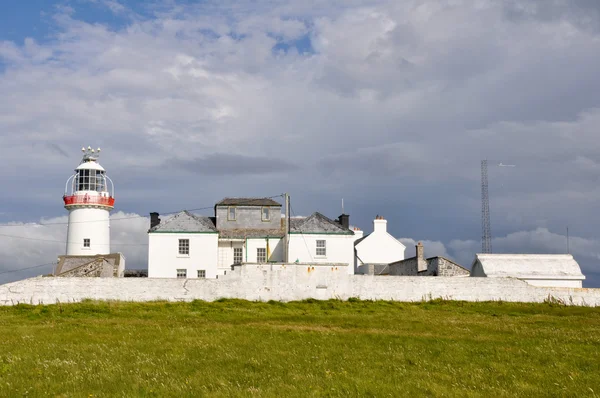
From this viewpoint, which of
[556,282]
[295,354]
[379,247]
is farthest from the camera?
[379,247]

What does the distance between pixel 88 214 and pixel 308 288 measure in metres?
22.2

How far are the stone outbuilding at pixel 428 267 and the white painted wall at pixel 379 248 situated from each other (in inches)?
245

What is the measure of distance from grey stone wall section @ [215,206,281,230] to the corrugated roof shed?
56.8ft

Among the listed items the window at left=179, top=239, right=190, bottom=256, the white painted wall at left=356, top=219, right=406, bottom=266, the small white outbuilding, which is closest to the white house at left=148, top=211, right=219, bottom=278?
the window at left=179, top=239, right=190, bottom=256

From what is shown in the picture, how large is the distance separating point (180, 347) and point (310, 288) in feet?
70.6

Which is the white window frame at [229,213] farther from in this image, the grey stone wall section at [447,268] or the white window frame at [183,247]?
the grey stone wall section at [447,268]

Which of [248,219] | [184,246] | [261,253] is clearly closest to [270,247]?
[261,253]

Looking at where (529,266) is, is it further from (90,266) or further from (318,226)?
(90,266)

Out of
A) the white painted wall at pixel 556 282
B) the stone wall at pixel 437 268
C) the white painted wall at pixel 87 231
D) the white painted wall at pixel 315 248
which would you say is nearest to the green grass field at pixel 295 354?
the white painted wall at pixel 556 282

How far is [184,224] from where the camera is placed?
51.2 m

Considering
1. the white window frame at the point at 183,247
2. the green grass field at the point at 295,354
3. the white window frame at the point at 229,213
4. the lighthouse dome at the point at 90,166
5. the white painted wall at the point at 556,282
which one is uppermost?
the lighthouse dome at the point at 90,166

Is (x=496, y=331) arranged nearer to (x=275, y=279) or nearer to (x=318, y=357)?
(x=318, y=357)

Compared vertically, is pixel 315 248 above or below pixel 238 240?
below

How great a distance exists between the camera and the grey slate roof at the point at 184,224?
50.8 meters
